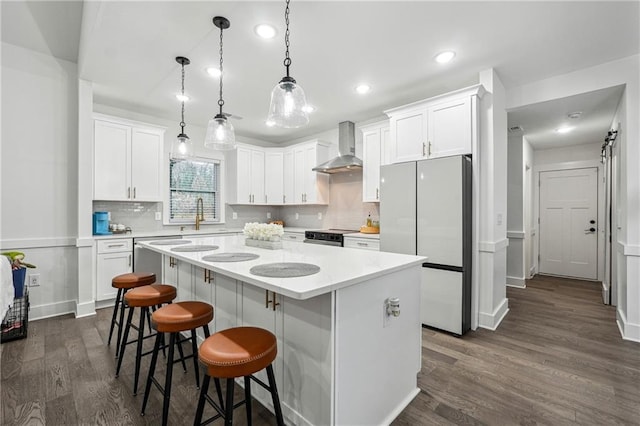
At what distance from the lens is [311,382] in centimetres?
155

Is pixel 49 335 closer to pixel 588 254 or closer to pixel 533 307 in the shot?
pixel 533 307

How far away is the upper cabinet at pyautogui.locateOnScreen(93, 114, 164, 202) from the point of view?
3863 millimetres

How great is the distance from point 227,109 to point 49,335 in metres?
3.38

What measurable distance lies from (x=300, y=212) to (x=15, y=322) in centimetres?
414

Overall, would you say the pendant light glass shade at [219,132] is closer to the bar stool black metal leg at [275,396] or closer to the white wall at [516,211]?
the bar stool black metal leg at [275,396]

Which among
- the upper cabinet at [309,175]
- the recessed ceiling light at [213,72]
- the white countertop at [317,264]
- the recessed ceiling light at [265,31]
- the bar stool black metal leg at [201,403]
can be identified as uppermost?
the recessed ceiling light at [213,72]

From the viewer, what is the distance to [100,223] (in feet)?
12.6

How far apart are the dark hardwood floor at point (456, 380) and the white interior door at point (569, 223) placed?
9.19 ft

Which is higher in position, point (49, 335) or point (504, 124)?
point (504, 124)

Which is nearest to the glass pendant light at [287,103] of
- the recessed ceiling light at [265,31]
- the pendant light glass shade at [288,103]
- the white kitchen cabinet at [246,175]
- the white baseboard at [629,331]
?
the pendant light glass shade at [288,103]

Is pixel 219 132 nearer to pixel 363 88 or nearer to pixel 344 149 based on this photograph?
pixel 363 88

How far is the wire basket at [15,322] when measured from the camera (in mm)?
2783

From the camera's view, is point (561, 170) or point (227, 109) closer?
point (227, 109)

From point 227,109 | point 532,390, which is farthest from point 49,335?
point 532,390
